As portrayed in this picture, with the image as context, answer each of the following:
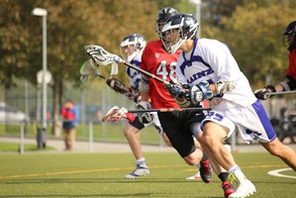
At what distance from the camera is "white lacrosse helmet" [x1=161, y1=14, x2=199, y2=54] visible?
966cm

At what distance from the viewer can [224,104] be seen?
9.55 meters

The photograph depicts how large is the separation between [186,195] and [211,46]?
2162mm

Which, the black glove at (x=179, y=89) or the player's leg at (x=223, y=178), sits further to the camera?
the player's leg at (x=223, y=178)

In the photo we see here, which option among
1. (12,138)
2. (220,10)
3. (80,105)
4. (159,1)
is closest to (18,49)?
(12,138)

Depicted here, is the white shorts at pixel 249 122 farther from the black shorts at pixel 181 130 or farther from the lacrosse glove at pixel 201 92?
the black shorts at pixel 181 130

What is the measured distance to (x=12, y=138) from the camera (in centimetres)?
3175

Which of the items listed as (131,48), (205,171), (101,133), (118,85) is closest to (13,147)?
(101,133)

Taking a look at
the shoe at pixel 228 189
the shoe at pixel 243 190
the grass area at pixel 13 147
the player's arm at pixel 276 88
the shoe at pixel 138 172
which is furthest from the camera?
the grass area at pixel 13 147

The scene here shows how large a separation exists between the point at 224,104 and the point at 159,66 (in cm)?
303

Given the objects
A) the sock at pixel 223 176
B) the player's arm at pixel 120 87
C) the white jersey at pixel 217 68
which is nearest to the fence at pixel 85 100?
the player's arm at pixel 120 87

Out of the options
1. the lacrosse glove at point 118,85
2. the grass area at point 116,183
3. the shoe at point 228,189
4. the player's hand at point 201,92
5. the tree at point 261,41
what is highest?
the tree at point 261,41

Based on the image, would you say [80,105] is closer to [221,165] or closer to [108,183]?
[108,183]

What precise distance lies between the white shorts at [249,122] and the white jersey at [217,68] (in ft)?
0.29

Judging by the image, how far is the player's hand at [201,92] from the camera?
930 cm
